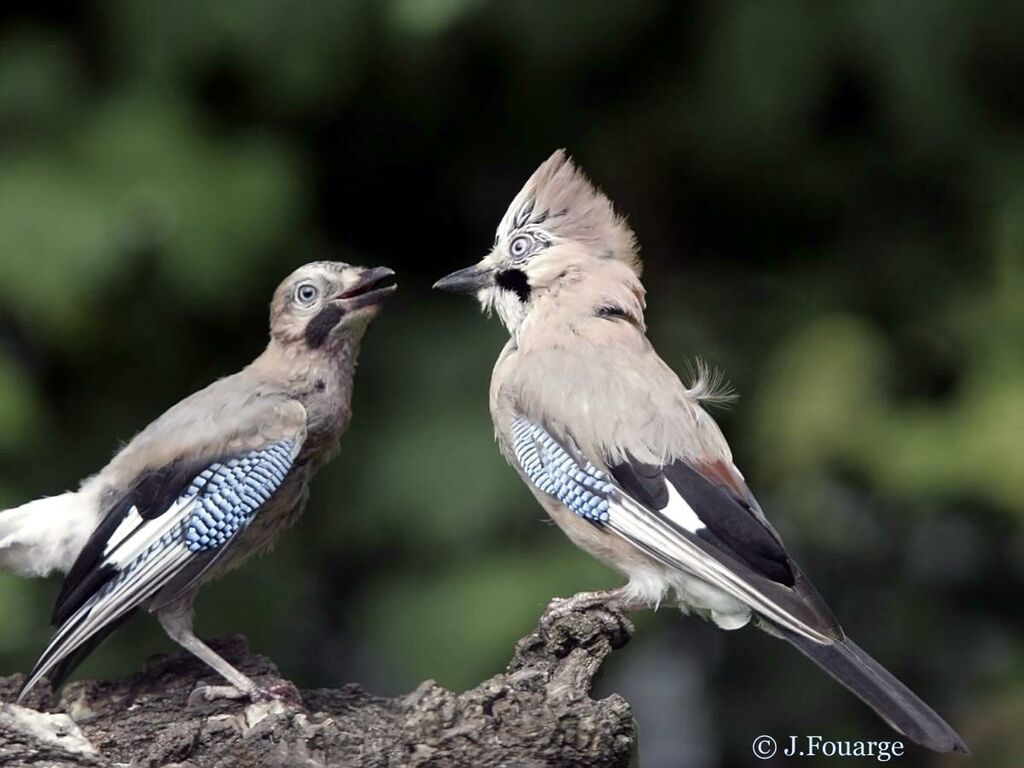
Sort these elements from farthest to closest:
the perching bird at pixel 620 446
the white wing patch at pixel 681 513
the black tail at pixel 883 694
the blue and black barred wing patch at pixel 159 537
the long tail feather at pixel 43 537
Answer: the long tail feather at pixel 43 537 → the blue and black barred wing patch at pixel 159 537 → the white wing patch at pixel 681 513 → the perching bird at pixel 620 446 → the black tail at pixel 883 694

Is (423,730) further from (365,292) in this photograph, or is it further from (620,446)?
(365,292)

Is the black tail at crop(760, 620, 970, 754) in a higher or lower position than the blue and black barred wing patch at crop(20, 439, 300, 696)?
lower

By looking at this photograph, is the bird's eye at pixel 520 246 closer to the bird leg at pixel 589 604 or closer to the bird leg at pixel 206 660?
the bird leg at pixel 589 604

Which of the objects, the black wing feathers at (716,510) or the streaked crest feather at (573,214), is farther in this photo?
the streaked crest feather at (573,214)

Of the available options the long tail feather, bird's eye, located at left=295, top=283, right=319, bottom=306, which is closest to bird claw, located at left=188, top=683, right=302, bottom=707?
the long tail feather

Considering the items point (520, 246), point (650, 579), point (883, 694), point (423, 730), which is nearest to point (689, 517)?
point (650, 579)

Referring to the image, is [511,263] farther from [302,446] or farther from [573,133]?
[573,133]

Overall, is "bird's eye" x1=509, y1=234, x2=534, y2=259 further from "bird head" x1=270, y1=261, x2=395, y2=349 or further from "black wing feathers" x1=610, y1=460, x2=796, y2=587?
"black wing feathers" x1=610, y1=460, x2=796, y2=587

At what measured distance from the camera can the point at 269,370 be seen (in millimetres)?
4082

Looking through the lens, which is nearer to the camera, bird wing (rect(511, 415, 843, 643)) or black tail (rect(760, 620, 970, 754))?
black tail (rect(760, 620, 970, 754))

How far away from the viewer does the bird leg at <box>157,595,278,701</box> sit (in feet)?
11.8

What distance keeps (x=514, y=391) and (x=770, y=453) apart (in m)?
1.62

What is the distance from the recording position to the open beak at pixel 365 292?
12.8ft

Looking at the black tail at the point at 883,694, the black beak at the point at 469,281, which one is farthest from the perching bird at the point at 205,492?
the black tail at the point at 883,694
